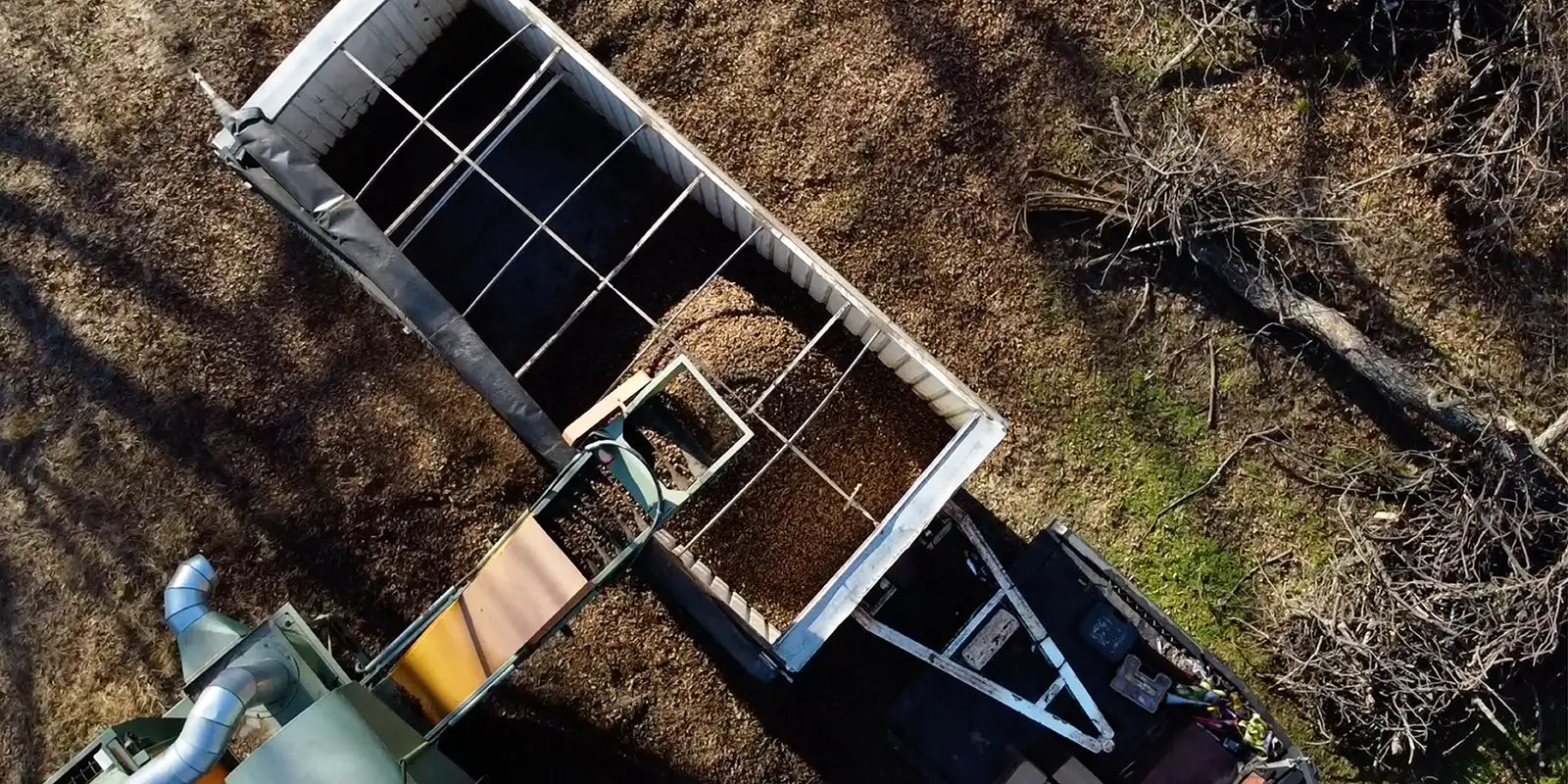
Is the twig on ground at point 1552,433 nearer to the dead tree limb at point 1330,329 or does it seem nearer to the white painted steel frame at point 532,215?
the dead tree limb at point 1330,329

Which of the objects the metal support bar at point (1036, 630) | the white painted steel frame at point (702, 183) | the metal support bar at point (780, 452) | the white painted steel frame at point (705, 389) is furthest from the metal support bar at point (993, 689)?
the white painted steel frame at point (705, 389)

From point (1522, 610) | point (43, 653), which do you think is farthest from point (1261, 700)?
point (43, 653)

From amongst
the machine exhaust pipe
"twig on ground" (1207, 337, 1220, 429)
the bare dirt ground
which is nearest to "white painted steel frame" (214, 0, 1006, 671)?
the bare dirt ground

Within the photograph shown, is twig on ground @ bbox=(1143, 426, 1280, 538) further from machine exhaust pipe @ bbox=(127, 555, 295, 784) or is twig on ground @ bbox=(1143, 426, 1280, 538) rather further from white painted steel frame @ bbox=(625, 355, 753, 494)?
machine exhaust pipe @ bbox=(127, 555, 295, 784)

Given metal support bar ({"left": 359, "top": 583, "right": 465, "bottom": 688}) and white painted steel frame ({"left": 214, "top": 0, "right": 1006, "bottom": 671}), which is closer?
metal support bar ({"left": 359, "top": 583, "right": 465, "bottom": 688})

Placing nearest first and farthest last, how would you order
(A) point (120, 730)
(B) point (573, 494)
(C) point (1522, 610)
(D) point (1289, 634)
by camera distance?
(A) point (120, 730), (B) point (573, 494), (C) point (1522, 610), (D) point (1289, 634)

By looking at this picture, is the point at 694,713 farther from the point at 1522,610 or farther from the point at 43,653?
the point at 1522,610

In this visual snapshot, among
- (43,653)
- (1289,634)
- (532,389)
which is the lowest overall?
(1289,634)
